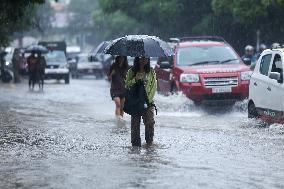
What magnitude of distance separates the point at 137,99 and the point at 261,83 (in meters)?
→ 4.01

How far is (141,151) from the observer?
1210 centimetres

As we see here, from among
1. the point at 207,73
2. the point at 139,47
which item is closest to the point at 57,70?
the point at 207,73

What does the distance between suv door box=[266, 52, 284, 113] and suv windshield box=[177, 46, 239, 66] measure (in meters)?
4.93

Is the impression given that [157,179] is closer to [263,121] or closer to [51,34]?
[263,121]

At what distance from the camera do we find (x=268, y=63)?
15.6 meters

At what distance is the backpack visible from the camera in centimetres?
1227

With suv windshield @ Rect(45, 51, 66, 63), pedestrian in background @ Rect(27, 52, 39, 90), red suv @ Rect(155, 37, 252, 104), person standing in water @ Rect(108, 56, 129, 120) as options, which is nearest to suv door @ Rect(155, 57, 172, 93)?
red suv @ Rect(155, 37, 252, 104)

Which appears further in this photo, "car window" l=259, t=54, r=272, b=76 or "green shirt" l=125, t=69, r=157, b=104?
"car window" l=259, t=54, r=272, b=76

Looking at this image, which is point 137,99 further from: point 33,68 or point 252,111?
point 33,68

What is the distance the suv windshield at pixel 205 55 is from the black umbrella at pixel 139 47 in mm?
7026

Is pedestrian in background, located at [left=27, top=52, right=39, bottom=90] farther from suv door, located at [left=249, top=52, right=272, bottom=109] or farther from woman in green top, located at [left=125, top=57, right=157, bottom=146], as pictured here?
woman in green top, located at [left=125, top=57, right=157, bottom=146]

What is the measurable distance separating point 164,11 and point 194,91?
1988 cm

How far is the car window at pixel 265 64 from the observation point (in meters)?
15.6

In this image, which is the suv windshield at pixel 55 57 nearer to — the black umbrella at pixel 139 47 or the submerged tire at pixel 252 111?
the submerged tire at pixel 252 111
